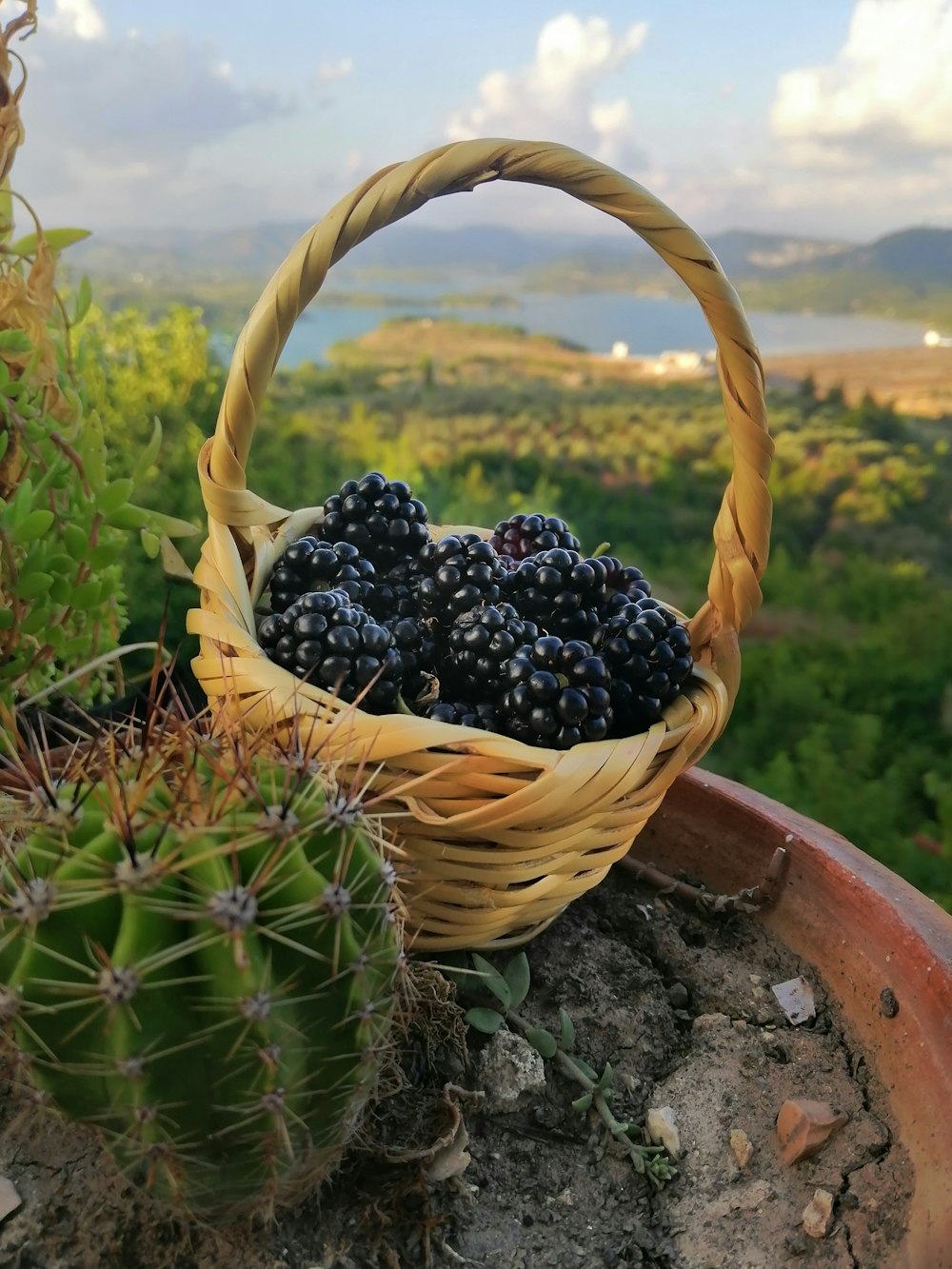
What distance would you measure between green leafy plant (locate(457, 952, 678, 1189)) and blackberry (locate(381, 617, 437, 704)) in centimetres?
25

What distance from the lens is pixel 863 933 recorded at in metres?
0.88

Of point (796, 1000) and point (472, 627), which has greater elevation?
point (472, 627)

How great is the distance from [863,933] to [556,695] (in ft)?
1.23

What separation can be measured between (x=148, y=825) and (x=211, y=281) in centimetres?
201

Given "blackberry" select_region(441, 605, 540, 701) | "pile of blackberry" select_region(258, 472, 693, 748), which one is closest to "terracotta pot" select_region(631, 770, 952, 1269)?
"pile of blackberry" select_region(258, 472, 693, 748)

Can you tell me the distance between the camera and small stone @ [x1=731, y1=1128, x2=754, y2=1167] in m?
0.75

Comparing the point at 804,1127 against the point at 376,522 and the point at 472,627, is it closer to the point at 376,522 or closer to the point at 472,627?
the point at 472,627

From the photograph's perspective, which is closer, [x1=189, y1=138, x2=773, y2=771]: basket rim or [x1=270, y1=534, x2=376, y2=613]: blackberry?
[x1=189, y1=138, x2=773, y2=771]: basket rim

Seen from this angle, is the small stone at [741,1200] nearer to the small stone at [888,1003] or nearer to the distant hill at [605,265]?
the small stone at [888,1003]

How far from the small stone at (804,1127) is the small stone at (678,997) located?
14cm

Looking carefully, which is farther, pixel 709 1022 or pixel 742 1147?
pixel 709 1022

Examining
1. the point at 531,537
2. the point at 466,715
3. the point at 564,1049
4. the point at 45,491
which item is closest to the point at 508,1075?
the point at 564,1049

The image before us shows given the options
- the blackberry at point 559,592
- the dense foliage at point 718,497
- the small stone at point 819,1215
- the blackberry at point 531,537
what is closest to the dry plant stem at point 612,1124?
the small stone at point 819,1215

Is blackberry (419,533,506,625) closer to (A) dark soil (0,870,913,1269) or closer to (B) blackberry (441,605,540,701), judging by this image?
(B) blackberry (441,605,540,701)
